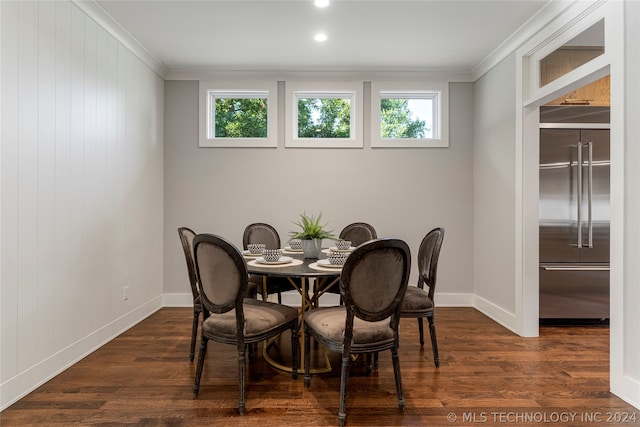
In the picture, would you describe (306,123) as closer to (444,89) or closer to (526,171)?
(444,89)

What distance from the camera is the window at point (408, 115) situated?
439 cm

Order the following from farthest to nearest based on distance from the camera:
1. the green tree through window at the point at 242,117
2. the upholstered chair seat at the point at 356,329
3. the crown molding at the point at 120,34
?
the green tree through window at the point at 242,117 → the crown molding at the point at 120,34 → the upholstered chair seat at the point at 356,329

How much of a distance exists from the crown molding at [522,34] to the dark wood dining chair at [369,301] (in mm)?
2422

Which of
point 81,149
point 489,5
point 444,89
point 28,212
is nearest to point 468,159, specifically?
point 444,89

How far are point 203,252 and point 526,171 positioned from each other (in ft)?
9.62

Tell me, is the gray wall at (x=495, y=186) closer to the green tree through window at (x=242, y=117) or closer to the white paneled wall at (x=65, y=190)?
the green tree through window at (x=242, y=117)

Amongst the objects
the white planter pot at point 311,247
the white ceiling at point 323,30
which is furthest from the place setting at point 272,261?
the white ceiling at point 323,30

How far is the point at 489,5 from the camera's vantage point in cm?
293

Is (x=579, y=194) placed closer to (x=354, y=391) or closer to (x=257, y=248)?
(x=354, y=391)

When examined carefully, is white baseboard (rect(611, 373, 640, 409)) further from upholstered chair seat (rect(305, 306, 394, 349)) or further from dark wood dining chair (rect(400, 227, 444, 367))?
upholstered chair seat (rect(305, 306, 394, 349))

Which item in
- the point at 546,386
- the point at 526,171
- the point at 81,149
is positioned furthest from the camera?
the point at 526,171

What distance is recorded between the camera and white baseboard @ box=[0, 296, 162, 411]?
2.12m

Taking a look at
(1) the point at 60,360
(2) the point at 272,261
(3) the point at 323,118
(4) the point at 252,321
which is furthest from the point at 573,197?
(1) the point at 60,360

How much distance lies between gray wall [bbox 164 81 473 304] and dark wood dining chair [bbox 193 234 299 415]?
7.18 feet
